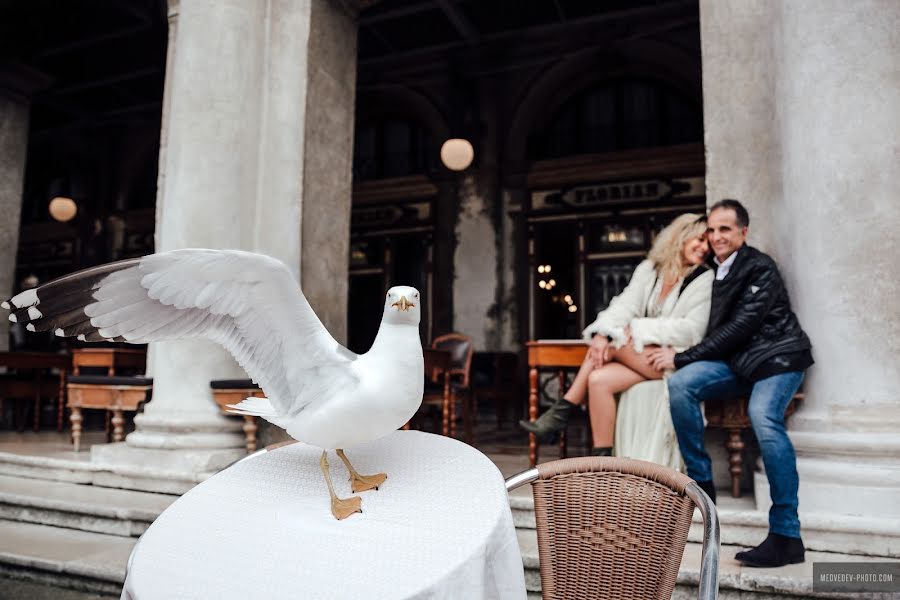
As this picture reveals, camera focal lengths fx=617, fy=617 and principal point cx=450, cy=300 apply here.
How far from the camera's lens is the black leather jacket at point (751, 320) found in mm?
2744

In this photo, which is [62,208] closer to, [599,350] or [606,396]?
[599,350]

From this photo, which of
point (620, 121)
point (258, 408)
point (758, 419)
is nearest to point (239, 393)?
point (258, 408)

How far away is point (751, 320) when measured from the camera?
277 cm

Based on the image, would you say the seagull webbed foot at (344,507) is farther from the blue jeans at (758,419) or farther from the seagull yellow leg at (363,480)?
the blue jeans at (758,419)

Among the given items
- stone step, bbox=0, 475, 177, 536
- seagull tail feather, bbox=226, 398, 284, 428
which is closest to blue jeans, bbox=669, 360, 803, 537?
seagull tail feather, bbox=226, 398, 284, 428

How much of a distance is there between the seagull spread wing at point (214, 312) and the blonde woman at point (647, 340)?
2.25 m

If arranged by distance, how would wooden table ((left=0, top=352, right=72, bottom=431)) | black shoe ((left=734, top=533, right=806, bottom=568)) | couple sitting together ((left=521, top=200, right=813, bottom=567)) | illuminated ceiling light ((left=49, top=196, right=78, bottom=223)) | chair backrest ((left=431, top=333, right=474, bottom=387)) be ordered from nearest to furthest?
black shoe ((left=734, top=533, right=806, bottom=568)), couple sitting together ((left=521, top=200, right=813, bottom=567)), wooden table ((left=0, top=352, right=72, bottom=431)), chair backrest ((left=431, top=333, right=474, bottom=387)), illuminated ceiling light ((left=49, top=196, right=78, bottom=223))

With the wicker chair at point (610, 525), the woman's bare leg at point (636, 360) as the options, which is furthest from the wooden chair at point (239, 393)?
the wicker chair at point (610, 525)

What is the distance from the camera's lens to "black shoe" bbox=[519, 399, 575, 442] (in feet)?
11.0

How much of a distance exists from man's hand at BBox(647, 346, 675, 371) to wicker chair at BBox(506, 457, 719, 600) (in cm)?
163

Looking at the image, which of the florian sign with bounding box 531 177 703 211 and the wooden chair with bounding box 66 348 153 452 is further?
the florian sign with bounding box 531 177 703 211

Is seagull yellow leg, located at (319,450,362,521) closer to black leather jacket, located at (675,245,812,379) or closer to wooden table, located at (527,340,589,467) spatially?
black leather jacket, located at (675,245,812,379)

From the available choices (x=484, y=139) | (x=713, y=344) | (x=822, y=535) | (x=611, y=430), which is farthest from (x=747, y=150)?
(x=484, y=139)

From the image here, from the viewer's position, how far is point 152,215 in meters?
11.3
